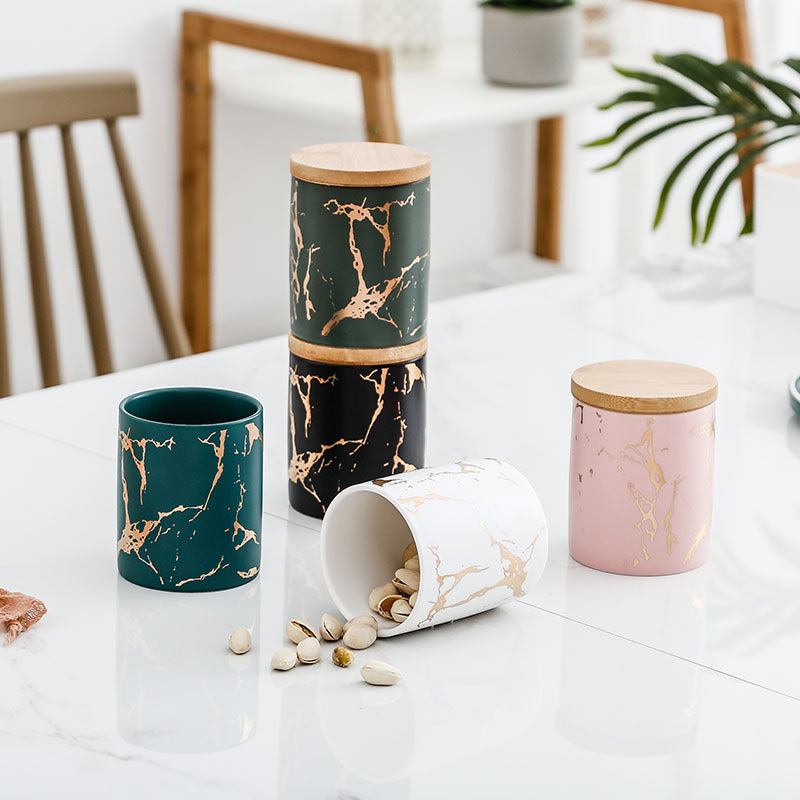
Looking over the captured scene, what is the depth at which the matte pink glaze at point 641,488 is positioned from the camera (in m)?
0.78

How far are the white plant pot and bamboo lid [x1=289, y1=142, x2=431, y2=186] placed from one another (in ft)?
1.90

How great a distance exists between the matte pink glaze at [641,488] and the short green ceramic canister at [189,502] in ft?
0.62

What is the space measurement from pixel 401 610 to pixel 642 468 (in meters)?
0.16

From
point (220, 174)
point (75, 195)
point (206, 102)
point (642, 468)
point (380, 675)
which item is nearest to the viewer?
point (380, 675)

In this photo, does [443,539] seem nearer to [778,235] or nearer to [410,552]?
[410,552]

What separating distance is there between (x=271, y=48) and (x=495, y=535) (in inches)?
62.9

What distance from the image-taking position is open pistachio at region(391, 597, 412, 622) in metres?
0.72

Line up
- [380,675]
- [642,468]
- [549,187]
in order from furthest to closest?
[549,187] → [642,468] → [380,675]

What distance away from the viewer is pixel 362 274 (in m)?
0.83

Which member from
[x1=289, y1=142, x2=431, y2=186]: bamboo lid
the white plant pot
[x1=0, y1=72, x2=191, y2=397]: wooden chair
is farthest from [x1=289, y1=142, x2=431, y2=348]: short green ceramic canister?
[x1=0, y1=72, x2=191, y2=397]: wooden chair

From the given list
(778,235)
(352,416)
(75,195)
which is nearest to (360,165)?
(352,416)

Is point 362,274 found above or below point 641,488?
above

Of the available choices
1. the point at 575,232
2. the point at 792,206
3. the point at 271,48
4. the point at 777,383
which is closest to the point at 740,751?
the point at 777,383

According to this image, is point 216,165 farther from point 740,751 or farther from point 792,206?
point 740,751
